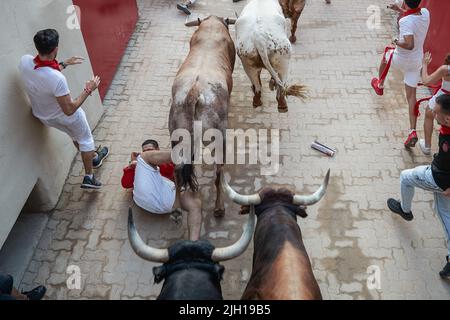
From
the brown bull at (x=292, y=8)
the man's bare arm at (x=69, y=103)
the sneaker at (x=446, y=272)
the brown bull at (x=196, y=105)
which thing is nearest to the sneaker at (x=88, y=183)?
the man's bare arm at (x=69, y=103)

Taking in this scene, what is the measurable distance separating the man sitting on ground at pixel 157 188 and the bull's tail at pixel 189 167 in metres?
0.17

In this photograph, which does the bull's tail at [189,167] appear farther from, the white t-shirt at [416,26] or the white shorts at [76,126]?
the white t-shirt at [416,26]

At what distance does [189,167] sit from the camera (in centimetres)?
491

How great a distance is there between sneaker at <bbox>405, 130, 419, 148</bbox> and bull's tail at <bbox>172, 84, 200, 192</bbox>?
3.40 m

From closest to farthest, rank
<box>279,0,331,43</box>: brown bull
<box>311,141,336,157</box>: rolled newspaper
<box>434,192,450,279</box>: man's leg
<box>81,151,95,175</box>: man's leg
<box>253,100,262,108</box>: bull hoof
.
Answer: <box>434,192,450,279</box>: man's leg → <box>81,151,95,175</box>: man's leg → <box>311,141,336,157</box>: rolled newspaper → <box>253,100,262,108</box>: bull hoof → <box>279,0,331,43</box>: brown bull

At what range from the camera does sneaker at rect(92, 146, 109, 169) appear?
625 cm

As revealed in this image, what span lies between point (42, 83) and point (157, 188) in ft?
5.95

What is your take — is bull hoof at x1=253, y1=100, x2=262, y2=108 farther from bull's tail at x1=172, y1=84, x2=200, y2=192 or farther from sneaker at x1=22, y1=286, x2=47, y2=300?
Answer: sneaker at x1=22, y1=286, x2=47, y2=300

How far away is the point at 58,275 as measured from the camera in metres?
4.95

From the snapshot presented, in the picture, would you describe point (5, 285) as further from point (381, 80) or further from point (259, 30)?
point (381, 80)

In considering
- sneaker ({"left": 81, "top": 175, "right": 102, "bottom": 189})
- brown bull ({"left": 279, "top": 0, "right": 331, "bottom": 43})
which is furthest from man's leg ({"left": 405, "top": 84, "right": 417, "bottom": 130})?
sneaker ({"left": 81, "top": 175, "right": 102, "bottom": 189})
